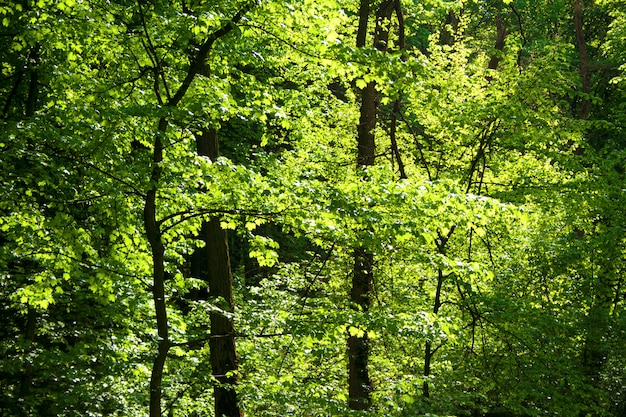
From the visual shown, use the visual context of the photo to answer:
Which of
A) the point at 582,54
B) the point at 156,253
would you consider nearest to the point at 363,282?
the point at 156,253

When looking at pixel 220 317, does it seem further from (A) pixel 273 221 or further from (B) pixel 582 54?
(B) pixel 582 54

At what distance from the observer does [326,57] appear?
19.9 ft

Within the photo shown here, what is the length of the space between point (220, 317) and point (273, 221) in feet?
11.2

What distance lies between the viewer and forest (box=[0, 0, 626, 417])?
6.11m

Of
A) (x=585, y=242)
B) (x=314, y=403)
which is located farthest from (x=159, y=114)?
(x=585, y=242)

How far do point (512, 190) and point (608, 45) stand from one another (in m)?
9.43

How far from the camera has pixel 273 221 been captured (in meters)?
6.41

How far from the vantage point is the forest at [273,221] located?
6.11 m

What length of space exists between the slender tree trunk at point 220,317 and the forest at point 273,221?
40mm

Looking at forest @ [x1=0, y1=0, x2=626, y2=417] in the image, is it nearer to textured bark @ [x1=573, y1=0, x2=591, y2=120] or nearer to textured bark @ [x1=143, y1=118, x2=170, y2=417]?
textured bark @ [x1=143, y1=118, x2=170, y2=417]

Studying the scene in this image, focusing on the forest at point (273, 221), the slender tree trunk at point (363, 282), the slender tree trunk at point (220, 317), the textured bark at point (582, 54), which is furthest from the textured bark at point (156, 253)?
the textured bark at point (582, 54)

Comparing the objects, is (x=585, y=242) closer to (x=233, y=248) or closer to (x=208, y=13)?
(x=208, y=13)

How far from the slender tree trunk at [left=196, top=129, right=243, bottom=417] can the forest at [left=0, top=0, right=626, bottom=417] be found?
0.04m

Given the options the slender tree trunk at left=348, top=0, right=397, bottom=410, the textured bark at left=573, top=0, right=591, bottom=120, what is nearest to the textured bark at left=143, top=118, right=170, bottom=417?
the slender tree trunk at left=348, top=0, right=397, bottom=410
